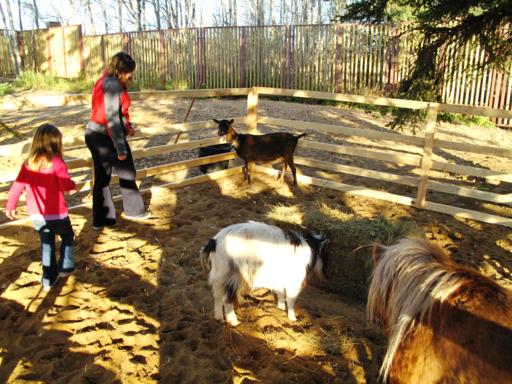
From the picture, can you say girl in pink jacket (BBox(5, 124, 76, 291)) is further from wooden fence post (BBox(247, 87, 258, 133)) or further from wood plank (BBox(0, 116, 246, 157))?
wooden fence post (BBox(247, 87, 258, 133))

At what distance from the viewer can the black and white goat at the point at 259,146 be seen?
6422mm

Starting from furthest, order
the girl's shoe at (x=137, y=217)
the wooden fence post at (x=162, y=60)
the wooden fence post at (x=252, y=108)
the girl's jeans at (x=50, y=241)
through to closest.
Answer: the wooden fence post at (x=162, y=60) < the wooden fence post at (x=252, y=108) < the girl's shoe at (x=137, y=217) < the girl's jeans at (x=50, y=241)

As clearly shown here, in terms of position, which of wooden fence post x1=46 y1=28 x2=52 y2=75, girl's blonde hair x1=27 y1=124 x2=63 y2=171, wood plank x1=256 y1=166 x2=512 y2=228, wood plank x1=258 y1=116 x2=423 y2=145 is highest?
wooden fence post x1=46 y1=28 x2=52 y2=75

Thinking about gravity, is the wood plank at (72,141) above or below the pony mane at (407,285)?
above

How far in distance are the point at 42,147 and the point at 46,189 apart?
34cm

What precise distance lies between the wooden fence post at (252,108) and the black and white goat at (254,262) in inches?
145

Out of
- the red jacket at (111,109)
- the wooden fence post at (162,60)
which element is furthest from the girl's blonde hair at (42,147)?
the wooden fence post at (162,60)

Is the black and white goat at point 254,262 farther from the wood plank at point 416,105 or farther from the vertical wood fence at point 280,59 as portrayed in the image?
the vertical wood fence at point 280,59

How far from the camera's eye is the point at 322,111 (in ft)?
39.5

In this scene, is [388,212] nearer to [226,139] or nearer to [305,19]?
[226,139]

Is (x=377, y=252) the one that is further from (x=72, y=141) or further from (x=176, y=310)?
(x=72, y=141)

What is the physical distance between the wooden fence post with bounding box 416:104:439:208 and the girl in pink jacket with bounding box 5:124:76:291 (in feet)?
13.7

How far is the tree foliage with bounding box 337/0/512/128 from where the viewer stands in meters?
5.25

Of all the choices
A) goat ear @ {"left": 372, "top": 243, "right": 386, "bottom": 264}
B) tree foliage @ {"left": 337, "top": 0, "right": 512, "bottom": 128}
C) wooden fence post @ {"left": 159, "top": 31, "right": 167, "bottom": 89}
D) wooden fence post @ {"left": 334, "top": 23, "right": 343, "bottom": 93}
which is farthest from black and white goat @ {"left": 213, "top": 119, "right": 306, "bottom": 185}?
wooden fence post @ {"left": 159, "top": 31, "right": 167, "bottom": 89}
